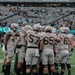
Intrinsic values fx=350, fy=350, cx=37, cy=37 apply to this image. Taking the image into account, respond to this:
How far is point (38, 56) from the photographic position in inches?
388

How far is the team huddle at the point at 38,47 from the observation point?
9781mm

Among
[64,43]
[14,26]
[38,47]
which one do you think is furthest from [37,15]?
[38,47]

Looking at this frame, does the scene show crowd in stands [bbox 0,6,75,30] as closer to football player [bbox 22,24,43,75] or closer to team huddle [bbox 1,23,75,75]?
team huddle [bbox 1,23,75,75]

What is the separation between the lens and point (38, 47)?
9844 millimetres

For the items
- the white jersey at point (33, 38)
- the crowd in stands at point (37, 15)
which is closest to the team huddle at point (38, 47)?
the white jersey at point (33, 38)

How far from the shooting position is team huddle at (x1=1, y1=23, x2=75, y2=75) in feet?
32.1

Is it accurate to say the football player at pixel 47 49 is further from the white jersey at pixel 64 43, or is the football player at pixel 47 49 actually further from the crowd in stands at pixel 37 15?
the crowd in stands at pixel 37 15

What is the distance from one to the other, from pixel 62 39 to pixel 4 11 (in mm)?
32179

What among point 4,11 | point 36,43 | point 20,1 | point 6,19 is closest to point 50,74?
point 36,43

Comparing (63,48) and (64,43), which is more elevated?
(64,43)

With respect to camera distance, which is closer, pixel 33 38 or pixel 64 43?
pixel 33 38

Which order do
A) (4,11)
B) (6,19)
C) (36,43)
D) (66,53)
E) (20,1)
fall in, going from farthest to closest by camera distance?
1. (20,1)
2. (4,11)
3. (6,19)
4. (66,53)
5. (36,43)

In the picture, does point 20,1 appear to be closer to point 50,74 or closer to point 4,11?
point 4,11

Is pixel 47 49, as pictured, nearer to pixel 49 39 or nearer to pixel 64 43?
pixel 49 39
